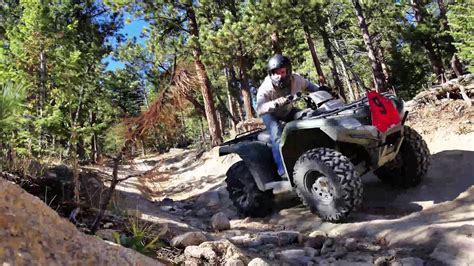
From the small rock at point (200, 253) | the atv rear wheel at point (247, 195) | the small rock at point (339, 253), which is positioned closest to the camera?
the small rock at point (200, 253)

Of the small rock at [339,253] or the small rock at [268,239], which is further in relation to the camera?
the small rock at [268,239]

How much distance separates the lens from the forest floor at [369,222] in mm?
3249

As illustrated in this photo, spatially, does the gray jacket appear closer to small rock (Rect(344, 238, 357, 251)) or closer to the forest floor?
the forest floor

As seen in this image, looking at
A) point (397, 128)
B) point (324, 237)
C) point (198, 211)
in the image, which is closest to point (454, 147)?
point (397, 128)

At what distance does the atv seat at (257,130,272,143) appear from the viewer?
5.64 meters

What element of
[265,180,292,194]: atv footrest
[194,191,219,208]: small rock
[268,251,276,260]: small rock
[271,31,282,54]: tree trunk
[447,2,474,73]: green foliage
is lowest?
[268,251,276,260]: small rock

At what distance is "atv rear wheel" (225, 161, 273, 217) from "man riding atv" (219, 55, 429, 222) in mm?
13

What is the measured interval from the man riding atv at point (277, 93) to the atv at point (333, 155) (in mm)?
218

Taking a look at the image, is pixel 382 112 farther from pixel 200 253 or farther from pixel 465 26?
pixel 465 26

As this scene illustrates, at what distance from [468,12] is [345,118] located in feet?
26.6

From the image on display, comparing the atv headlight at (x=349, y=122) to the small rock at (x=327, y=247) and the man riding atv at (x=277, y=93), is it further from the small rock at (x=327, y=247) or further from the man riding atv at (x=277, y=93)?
the small rock at (x=327, y=247)

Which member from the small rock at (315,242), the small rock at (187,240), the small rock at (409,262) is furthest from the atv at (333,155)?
the small rock at (187,240)

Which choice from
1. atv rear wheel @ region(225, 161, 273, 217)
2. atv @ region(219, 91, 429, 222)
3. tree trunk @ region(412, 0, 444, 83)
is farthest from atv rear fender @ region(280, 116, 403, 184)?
tree trunk @ region(412, 0, 444, 83)

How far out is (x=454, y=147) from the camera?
618 cm
